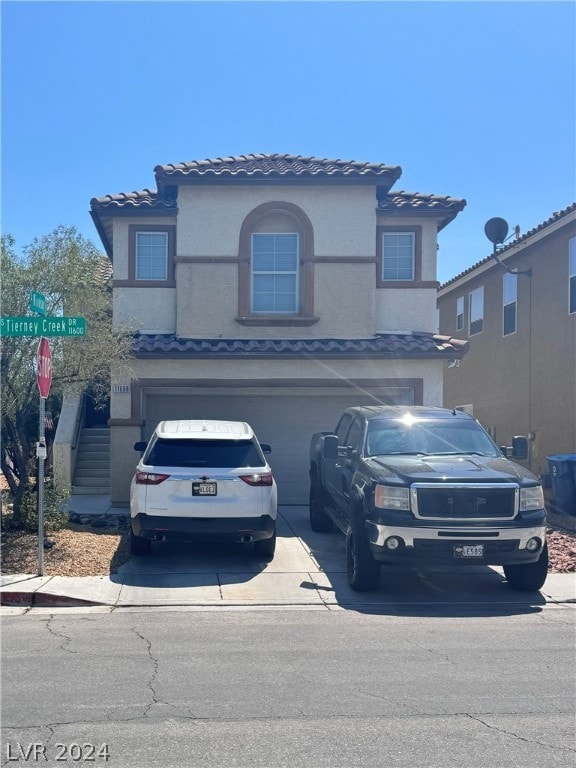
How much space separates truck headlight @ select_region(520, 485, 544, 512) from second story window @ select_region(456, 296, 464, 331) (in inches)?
674

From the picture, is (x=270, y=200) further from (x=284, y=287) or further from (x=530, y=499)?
(x=530, y=499)

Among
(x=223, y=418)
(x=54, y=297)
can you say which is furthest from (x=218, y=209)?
(x=54, y=297)

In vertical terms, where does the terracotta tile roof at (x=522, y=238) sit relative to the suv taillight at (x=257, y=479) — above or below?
above

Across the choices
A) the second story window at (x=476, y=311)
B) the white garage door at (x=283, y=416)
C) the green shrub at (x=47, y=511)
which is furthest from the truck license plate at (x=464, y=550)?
the second story window at (x=476, y=311)

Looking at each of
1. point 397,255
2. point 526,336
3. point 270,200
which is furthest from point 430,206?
point 526,336

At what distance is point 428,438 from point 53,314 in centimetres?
528

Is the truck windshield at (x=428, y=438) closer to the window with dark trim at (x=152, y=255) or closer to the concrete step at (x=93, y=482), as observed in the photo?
the window with dark trim at (x=152, y=255)

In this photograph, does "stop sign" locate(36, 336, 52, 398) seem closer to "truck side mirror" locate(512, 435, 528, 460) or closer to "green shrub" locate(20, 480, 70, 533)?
"green shrub" locate(20, 480, 70, 533)

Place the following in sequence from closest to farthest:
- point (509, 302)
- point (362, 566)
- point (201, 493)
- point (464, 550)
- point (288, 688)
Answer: point (288, 688), point (464, 550), point (362, 566), point (201, 493), point (509, 302)

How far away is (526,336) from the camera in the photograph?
20.8 metres

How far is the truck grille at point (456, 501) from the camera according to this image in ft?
28.7

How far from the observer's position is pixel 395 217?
16344 mm

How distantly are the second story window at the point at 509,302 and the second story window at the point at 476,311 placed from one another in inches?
66.0

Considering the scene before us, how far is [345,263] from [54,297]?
662cm
